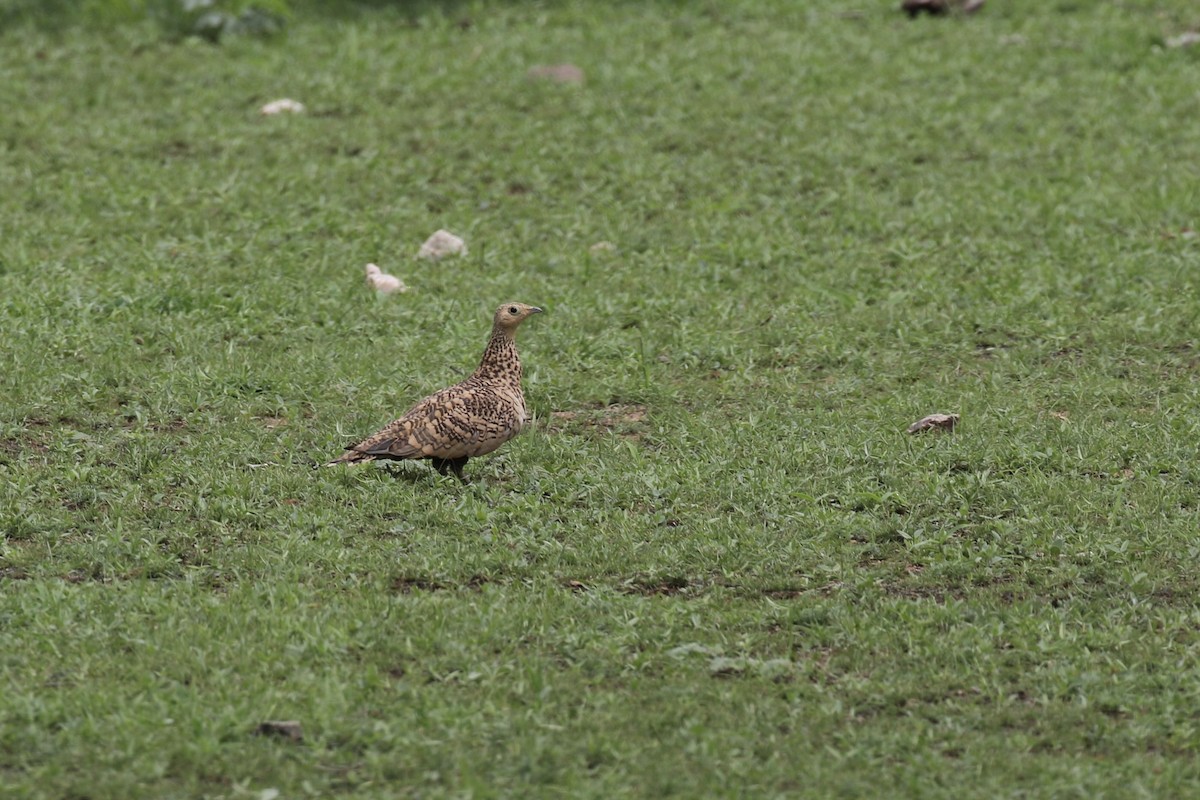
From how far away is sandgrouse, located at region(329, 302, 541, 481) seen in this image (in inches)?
327

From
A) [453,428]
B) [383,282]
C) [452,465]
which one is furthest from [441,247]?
[453,428]

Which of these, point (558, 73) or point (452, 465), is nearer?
point (452, 465)

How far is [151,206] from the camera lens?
1316 centimetres

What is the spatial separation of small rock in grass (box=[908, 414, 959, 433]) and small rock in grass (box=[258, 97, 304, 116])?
7.66 m

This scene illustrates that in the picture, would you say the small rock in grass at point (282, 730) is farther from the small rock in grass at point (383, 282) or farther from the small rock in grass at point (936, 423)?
the small rock in grass at point (383, 282)

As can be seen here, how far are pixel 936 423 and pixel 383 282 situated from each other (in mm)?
4203

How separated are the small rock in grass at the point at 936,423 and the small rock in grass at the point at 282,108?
7663 millimetres

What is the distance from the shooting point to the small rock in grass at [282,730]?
5.98 meters

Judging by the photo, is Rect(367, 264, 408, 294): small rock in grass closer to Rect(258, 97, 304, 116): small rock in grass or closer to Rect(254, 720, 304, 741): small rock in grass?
Rect(258, 97, 304, 116): small rock in grass

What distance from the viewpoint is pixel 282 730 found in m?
5.99

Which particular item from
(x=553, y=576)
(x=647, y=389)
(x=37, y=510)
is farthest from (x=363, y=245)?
(x=553, y=576)

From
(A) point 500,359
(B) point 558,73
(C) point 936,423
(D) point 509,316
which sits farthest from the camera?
(B) point 558,73

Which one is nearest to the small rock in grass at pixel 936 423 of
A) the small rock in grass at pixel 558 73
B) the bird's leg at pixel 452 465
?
the bird's leg at pixel 452 465

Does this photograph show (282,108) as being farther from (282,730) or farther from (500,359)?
(282,730)
